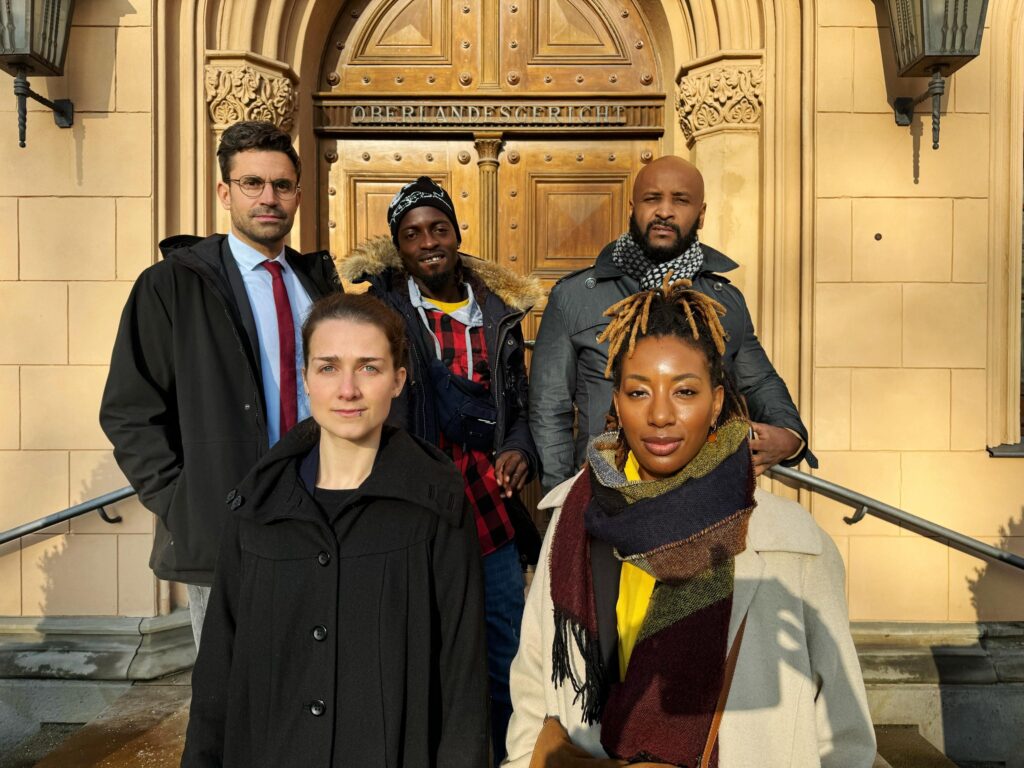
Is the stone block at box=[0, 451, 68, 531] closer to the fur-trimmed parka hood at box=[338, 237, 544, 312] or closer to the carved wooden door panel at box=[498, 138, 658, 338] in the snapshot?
the fur-trimmed parka hood at box=[338, 237, 544, 312]

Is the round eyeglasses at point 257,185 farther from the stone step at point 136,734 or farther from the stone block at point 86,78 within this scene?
the stone block at point 86,78

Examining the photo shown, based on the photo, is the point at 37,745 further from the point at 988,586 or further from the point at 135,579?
the point at 988,586

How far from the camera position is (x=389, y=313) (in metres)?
2.08

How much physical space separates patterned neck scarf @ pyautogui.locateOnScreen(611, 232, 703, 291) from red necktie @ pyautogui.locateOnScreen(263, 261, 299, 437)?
108cm

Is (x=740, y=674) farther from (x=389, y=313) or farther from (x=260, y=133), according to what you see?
(x=260, y=133)

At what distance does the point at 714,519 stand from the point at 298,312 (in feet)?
4.78

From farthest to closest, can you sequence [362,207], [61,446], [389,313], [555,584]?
[362,207] < [61,446] < [389,313] < [555,584]

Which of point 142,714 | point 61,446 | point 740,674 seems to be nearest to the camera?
point 740,674

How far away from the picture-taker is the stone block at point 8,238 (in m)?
4.23

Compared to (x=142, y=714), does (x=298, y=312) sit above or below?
above

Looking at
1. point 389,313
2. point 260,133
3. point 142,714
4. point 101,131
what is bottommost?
point 142,714

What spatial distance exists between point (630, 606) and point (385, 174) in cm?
370

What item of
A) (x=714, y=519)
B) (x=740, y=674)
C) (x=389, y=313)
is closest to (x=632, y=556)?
(x=714, y=519)

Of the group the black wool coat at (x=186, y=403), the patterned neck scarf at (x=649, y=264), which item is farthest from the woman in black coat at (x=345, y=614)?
the patterned neck scarf at (x=649, y=264)
